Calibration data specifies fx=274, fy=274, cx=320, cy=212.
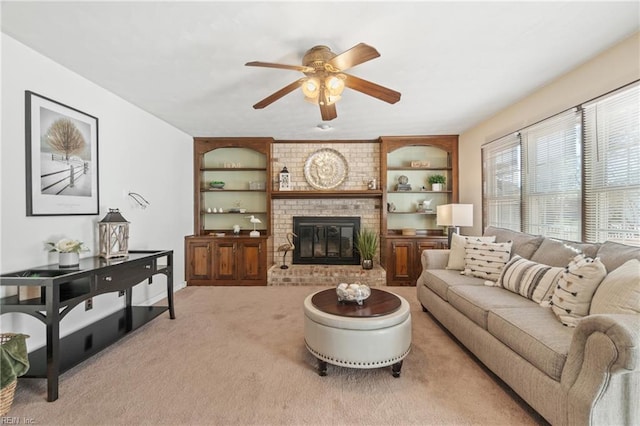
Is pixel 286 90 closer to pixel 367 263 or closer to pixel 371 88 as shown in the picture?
pixel 371 88

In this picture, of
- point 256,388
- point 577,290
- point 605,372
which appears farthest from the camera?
point 256,388

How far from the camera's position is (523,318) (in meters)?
1.76

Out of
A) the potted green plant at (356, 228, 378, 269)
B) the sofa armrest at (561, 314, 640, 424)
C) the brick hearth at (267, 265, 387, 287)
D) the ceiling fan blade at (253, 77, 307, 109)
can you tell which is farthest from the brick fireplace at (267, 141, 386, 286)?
the sofa armrest at (561, 314, 640, 424)

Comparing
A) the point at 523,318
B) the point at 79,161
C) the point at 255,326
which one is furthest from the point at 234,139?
the point at 523,318

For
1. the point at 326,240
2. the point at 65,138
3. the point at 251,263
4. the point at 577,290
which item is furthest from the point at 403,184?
the point at 65,138

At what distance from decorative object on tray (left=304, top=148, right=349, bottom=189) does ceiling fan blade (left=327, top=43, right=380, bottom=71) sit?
285 centimetres

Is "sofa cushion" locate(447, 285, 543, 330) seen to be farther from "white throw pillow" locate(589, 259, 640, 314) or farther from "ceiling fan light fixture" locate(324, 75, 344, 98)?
"ceiling fan light fixture" locate(324, 75, 344, 98)

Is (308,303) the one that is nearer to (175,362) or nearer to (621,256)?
(175,362)

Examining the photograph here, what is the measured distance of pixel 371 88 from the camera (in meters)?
2.16

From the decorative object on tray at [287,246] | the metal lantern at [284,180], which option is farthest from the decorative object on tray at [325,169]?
the decorative object on tray at [287,246]

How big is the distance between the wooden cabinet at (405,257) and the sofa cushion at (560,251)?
1.87 m

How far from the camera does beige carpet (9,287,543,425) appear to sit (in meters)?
1.58

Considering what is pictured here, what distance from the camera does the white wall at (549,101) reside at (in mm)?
2057

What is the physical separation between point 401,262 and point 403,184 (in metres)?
1.33
